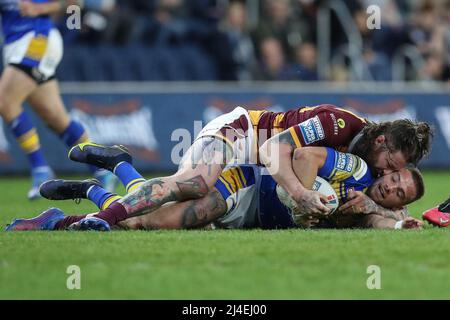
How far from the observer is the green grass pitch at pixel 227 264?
229 inches

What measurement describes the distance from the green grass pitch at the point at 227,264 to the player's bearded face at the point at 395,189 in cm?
32

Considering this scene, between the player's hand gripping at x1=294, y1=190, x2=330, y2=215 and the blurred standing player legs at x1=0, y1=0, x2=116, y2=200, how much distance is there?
4381 mm

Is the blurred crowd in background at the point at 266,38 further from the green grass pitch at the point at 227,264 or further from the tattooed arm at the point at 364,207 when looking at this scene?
the green grass pitch at the point at 227,264

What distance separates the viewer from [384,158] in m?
8.19

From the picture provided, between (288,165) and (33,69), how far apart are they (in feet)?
16.1

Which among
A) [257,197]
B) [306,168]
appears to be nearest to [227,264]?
[306,168]

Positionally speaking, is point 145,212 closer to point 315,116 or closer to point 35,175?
point 315,116

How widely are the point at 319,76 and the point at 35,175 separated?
22.4 ft

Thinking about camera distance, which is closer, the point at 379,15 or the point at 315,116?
the point at 315,116

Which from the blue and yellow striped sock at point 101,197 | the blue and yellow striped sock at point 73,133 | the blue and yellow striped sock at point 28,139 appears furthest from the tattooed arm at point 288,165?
the blue and yellow striped sock at point 28,139

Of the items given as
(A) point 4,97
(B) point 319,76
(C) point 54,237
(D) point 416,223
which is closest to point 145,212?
(C) point 54,237

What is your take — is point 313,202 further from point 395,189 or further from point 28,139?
point 28,139

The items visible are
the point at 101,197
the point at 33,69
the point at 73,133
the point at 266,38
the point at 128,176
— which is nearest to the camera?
the point at 101,197
